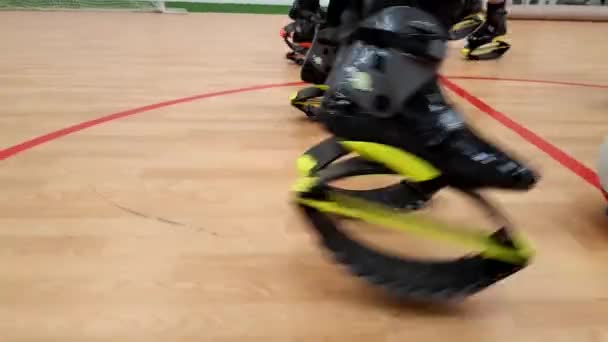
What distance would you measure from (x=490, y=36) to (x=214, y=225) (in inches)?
79.4

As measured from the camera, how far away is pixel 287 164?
1176 millimetres

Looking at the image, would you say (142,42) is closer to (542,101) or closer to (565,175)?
(542,101)

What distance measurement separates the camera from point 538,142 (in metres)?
1.34

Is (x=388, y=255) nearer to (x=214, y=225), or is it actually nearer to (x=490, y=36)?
(x=214, y=225)

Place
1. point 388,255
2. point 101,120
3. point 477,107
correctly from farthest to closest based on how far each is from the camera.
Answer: point 477,107 < point 101,120 < point 388,255

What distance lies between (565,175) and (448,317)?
592 mm

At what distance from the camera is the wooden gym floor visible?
0.66m

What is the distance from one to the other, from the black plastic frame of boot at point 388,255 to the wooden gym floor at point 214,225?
3 cm

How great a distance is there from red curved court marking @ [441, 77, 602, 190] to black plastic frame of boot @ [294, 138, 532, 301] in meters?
0.39

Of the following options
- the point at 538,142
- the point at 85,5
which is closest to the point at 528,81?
the point at 538,142

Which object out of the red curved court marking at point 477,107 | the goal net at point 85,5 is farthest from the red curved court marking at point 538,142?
the goal net at point 85,5

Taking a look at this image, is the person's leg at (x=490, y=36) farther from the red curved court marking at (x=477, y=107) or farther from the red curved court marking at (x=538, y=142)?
the red curved court marking at (x=538, y=142)

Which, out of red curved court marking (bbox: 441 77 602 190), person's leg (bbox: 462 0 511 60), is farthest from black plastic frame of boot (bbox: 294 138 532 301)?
person's leg (bbox: 462 0 511 60)

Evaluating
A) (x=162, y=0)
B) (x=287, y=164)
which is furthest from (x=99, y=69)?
(x=162, y=0)
